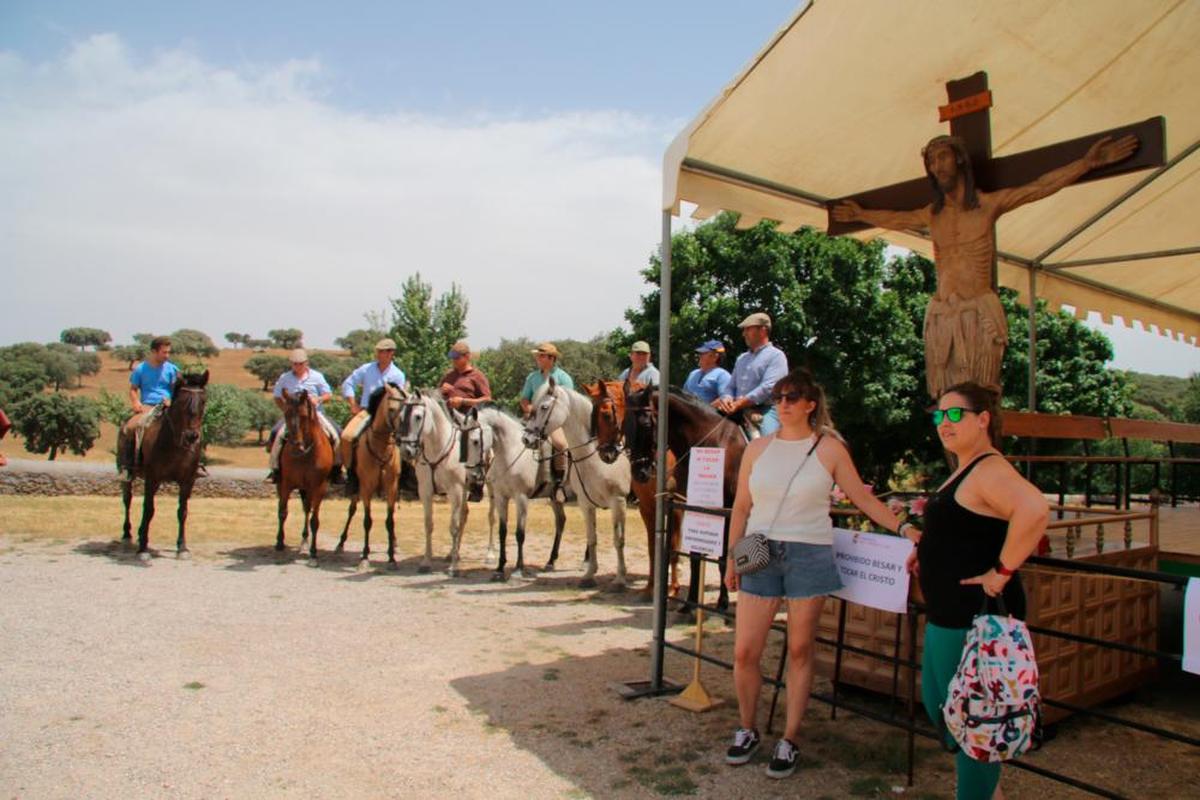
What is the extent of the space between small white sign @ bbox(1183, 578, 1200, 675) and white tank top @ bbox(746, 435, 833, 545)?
5.29 ft

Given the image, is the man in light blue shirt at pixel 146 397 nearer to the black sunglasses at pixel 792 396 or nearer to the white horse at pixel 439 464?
the white horse at pixel 439 464

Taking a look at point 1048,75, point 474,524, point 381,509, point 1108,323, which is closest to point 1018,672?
point 1048,75

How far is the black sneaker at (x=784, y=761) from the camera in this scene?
13.5 ft

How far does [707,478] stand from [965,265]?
2.03m

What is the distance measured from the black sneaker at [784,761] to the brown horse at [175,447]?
29.5 feet

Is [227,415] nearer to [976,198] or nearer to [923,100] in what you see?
[923,100]

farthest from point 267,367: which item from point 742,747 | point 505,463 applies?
point 742,747

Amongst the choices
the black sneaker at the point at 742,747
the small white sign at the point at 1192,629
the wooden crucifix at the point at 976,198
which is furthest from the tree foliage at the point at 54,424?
the small white sign at the point at 1192,629

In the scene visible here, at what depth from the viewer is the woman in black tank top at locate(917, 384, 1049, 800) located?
9.21ft

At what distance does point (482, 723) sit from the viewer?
501 cm

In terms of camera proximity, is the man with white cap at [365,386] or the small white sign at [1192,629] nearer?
the small white sign at [1192,629]

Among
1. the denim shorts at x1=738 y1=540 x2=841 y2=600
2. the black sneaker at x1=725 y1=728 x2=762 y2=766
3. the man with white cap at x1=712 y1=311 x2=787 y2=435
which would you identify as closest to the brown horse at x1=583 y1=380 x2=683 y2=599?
the man with white cap at x1=712 y1=311 x2=787 y2=435

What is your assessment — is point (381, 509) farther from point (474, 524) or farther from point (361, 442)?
point (361, 442)

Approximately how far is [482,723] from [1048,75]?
554 centimetres
